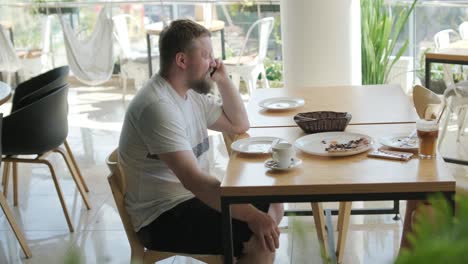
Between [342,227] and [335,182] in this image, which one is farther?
[342,227]

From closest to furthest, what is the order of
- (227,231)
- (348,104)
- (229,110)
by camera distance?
(227,231), (229,110), (348,104)

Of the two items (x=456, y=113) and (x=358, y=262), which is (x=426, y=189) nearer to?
(x=358, y=262)

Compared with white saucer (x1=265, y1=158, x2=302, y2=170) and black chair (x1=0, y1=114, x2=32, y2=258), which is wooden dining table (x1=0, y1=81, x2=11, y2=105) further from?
white saucer (x1=265, y1=158, x2=302, y2=170)

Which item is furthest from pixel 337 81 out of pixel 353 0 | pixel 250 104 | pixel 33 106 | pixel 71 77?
pixel 71 77

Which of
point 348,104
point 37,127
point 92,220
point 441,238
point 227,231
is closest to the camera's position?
point 441,238

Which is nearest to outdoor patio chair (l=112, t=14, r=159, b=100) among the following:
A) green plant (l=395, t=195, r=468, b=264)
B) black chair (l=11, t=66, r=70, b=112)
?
black chair (l=11, t=66, r=70, b=112)

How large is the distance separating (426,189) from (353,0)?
2.76 meters

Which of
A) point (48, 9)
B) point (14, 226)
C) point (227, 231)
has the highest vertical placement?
point (48, 9)

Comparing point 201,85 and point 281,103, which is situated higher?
point 201,85

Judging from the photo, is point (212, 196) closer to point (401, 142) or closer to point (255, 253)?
point (255, 253)

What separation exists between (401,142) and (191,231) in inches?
29.4

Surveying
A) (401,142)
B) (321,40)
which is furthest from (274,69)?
(401,142)

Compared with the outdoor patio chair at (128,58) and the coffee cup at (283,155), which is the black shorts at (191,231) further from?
the outdoor patio chair at (128,58)

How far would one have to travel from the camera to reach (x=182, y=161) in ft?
7.30
